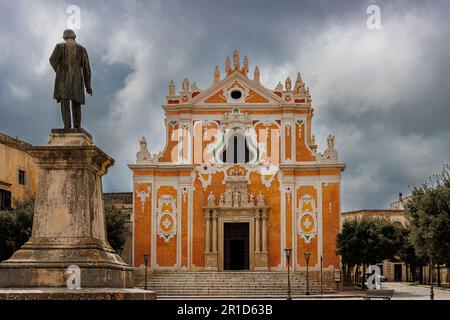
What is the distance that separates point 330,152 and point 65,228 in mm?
36512

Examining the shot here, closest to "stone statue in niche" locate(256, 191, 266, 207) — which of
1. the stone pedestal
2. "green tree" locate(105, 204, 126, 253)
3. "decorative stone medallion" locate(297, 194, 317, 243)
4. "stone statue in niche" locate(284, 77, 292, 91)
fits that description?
"decorative stone medallion" locate(297, 194, 317, 243)

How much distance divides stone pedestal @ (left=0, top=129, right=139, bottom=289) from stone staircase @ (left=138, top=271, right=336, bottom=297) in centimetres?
2968

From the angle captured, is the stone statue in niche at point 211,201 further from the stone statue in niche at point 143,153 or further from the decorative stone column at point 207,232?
the stone statue in niche at point 143,153

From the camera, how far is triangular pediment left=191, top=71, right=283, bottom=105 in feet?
156

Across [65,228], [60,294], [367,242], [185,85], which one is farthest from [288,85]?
[60,294]

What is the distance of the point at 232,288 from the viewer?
42.2 metres

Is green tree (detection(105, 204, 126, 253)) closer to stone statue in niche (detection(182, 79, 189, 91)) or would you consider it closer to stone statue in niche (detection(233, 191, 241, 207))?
stone statue in niche (detection(233, 191, 241, 207))

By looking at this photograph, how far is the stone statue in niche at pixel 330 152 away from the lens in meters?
46.8

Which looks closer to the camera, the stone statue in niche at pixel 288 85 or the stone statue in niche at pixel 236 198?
the stone statue in niche at pixel 236 198

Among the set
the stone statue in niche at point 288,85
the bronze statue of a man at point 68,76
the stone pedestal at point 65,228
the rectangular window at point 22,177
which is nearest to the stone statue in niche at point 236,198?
the stone statue in niche at point 288,85

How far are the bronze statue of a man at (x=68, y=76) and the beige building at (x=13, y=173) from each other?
3637 cm
